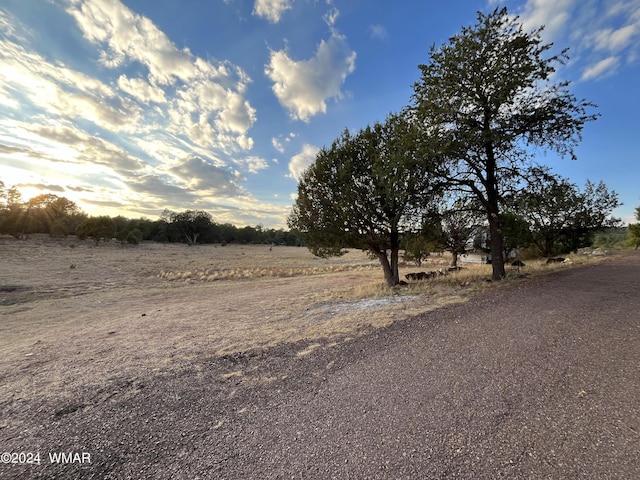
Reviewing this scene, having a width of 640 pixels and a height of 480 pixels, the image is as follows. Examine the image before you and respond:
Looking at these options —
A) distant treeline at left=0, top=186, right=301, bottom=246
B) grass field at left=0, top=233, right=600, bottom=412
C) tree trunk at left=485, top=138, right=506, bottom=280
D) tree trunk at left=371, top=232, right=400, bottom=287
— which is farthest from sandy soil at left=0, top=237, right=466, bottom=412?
distant treeline at left=0, top=186, right=301, bottom=246

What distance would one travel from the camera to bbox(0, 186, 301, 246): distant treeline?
51.2 metres

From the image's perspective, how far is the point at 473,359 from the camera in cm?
438

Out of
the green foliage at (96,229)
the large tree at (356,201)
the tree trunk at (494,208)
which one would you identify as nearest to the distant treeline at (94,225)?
the green foliage at (96,229)

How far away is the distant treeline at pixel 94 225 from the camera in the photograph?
51.2 m

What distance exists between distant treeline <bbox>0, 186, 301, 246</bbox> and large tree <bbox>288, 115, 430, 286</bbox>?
24.6 metres

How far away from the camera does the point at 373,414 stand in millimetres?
3232

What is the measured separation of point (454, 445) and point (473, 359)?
208cm

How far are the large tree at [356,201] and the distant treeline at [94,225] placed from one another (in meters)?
24.6

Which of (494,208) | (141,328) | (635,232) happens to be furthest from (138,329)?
(635,232)

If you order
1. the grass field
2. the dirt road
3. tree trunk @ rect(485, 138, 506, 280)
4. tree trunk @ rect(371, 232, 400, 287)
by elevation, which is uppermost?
tree trunk @ rect(485, 138, 506, 280)

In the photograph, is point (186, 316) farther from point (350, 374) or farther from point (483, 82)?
point (483, 82)

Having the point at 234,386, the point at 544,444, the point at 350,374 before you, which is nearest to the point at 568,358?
the point at 544,444

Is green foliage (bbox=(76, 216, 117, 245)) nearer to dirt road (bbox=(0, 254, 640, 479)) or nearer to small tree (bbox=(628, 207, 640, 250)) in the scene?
dirt road (bbox=(0, 254, 640, 479))

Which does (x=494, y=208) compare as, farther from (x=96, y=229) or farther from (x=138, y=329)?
(x=96, y=229)
